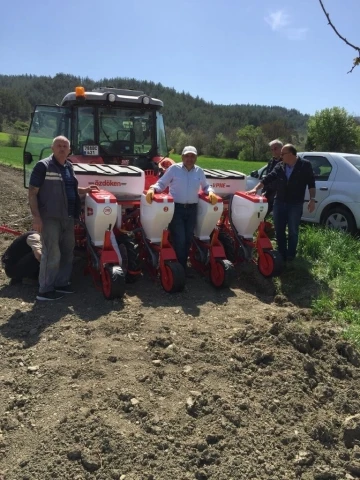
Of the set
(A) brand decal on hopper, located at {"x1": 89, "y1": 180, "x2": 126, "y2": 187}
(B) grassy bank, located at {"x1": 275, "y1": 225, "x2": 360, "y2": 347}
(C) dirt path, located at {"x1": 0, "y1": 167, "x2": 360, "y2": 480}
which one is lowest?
(C) dirt path, located at {"x1": 0, "y1": 167, "x2": 360, "y2": 480}

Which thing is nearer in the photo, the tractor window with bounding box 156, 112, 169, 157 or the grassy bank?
the grassy bank

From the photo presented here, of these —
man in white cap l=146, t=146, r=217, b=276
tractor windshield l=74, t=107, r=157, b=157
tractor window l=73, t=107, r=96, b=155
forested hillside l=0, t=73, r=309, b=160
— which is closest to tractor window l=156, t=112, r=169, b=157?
tractor windshield l=74, t=107, r=157, b=157

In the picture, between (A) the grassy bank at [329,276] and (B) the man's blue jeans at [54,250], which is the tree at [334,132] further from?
(B) the man's blue jeans at [54,250]

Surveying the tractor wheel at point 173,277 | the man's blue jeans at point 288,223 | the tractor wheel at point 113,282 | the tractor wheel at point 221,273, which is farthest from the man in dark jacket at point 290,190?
the tractor wheel at point 113,282

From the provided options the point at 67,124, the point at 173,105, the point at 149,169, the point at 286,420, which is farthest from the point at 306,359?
the point at 173,105

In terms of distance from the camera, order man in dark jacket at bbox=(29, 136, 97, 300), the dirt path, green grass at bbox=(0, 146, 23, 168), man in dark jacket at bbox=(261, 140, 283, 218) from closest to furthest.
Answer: the dirt path < man in dark jacket at bbox=(29, 136, 97, 300) < man in dark jacket at bbox=(261, 140, 283, 218) < green grass at bbox=(0, 146, 23, 168)

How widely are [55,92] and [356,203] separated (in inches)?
3260

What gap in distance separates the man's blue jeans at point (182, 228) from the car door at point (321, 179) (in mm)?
3401

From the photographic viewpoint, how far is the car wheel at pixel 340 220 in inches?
336

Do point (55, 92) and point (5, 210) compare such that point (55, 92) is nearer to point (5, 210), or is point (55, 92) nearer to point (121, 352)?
point (5, 210)

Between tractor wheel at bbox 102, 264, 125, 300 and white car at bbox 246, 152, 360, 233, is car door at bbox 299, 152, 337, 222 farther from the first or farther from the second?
tractor wheel at bbox 102, 264, 125, 300

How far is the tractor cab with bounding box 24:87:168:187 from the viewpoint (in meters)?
7.64

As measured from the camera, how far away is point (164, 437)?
3.21 metres

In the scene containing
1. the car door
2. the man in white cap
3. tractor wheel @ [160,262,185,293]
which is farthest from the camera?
the car door
